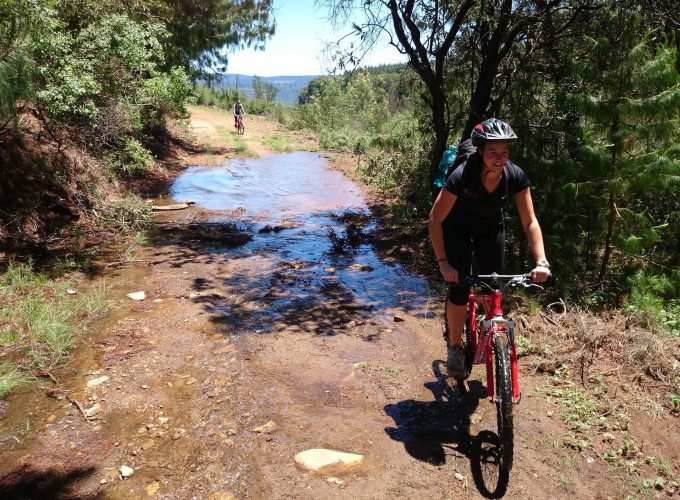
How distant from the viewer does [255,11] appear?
2191 cm

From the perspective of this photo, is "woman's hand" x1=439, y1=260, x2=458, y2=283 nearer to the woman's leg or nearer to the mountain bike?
the mountain bike

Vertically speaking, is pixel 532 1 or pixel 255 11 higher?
pixel 255 11

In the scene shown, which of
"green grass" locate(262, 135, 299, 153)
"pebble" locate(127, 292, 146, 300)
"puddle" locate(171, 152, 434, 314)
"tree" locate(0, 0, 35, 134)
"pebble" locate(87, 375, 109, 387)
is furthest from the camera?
"green grass" locate(262, 135, 299, 153)

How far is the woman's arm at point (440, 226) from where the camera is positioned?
3.20 m

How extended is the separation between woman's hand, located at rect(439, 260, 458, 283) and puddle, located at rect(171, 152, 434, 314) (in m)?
2.51

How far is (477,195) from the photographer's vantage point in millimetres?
3264

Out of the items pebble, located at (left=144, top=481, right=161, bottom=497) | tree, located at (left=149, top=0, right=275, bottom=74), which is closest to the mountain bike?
pebble, located at (left=144, top=481, right=161, bottom=497)

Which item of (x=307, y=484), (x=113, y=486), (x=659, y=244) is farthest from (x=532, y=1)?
(x=113, y=486)

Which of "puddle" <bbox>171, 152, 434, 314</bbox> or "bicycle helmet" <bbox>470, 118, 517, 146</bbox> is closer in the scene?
"bicycle helmet" <bbox>470, 118, 517, 146</bbox>

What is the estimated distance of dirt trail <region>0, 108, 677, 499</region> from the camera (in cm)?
300

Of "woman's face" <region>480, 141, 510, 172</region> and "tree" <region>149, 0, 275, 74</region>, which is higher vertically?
"tree" <region>149, 0, 275, 74</region>

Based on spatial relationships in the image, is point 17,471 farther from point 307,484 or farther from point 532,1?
point 532,1

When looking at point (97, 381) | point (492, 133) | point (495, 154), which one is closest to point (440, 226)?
point (495, 154)

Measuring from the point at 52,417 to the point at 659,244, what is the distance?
673cm
